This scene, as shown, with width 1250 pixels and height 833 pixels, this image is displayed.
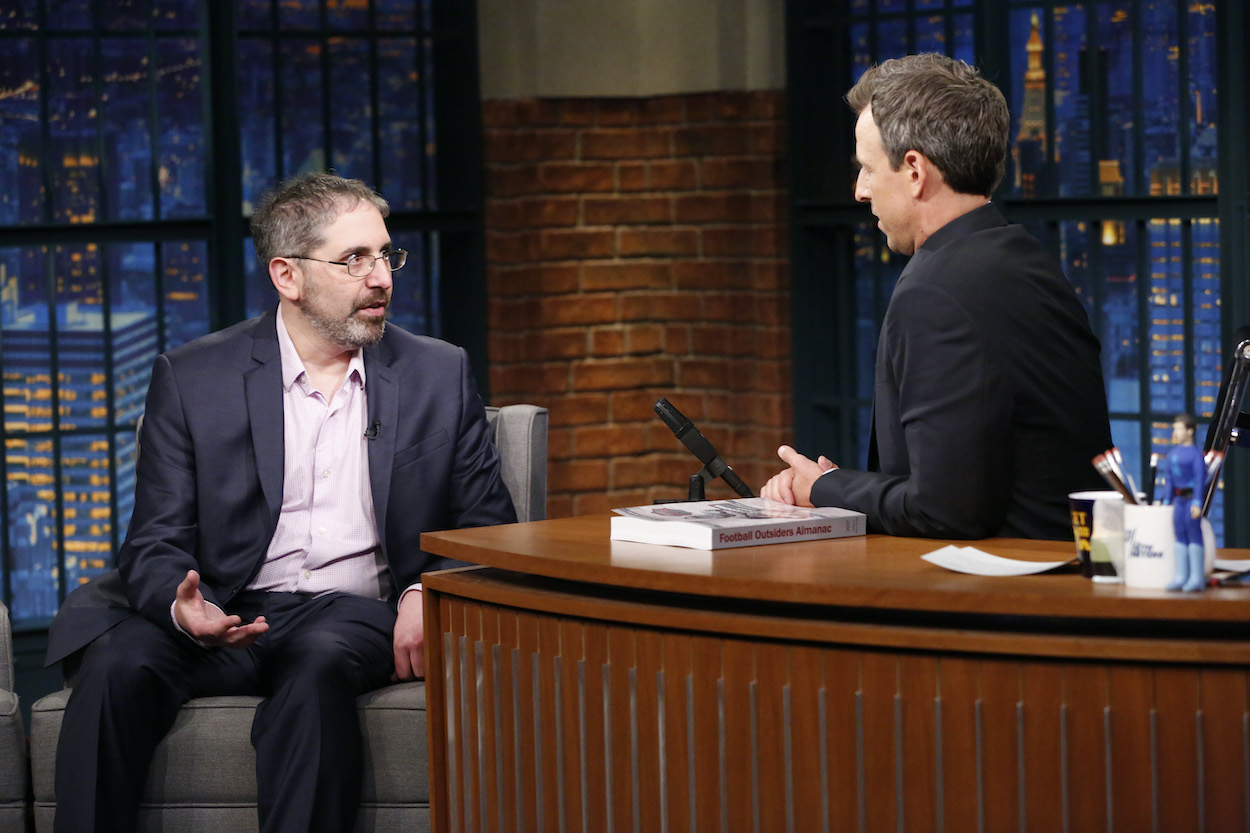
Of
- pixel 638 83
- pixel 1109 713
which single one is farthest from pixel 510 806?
pixel 638 83

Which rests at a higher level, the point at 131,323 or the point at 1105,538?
the point at 131,323

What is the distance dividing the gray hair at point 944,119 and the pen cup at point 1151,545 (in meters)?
0.74

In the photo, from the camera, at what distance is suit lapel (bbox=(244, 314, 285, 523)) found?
2.93 m

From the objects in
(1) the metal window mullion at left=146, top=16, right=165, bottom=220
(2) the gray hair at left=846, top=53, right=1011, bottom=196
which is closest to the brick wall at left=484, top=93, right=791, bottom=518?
(1) the metal window mullion at left=146, top=16, right=165, bottom=220

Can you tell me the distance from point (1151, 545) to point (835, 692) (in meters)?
0.41

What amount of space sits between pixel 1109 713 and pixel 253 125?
11.8 ft

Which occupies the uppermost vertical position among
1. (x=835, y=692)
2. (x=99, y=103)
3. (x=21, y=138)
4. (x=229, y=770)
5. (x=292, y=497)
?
(x=99, y=103)

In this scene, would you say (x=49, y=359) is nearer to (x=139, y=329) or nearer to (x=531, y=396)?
(x=139, y=329)

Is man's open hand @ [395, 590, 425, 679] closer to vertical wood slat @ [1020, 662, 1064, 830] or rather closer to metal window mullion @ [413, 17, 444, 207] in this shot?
vertical wood slat @ [1020, 662, 1064, 830]

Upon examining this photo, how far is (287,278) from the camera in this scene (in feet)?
10.0

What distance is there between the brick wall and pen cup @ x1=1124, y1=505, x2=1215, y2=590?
10.2ft

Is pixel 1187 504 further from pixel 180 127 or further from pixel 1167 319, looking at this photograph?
pixel 180 127

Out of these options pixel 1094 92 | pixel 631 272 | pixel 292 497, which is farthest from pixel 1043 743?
pixel 631 272

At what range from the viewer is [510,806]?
226 centimetres
